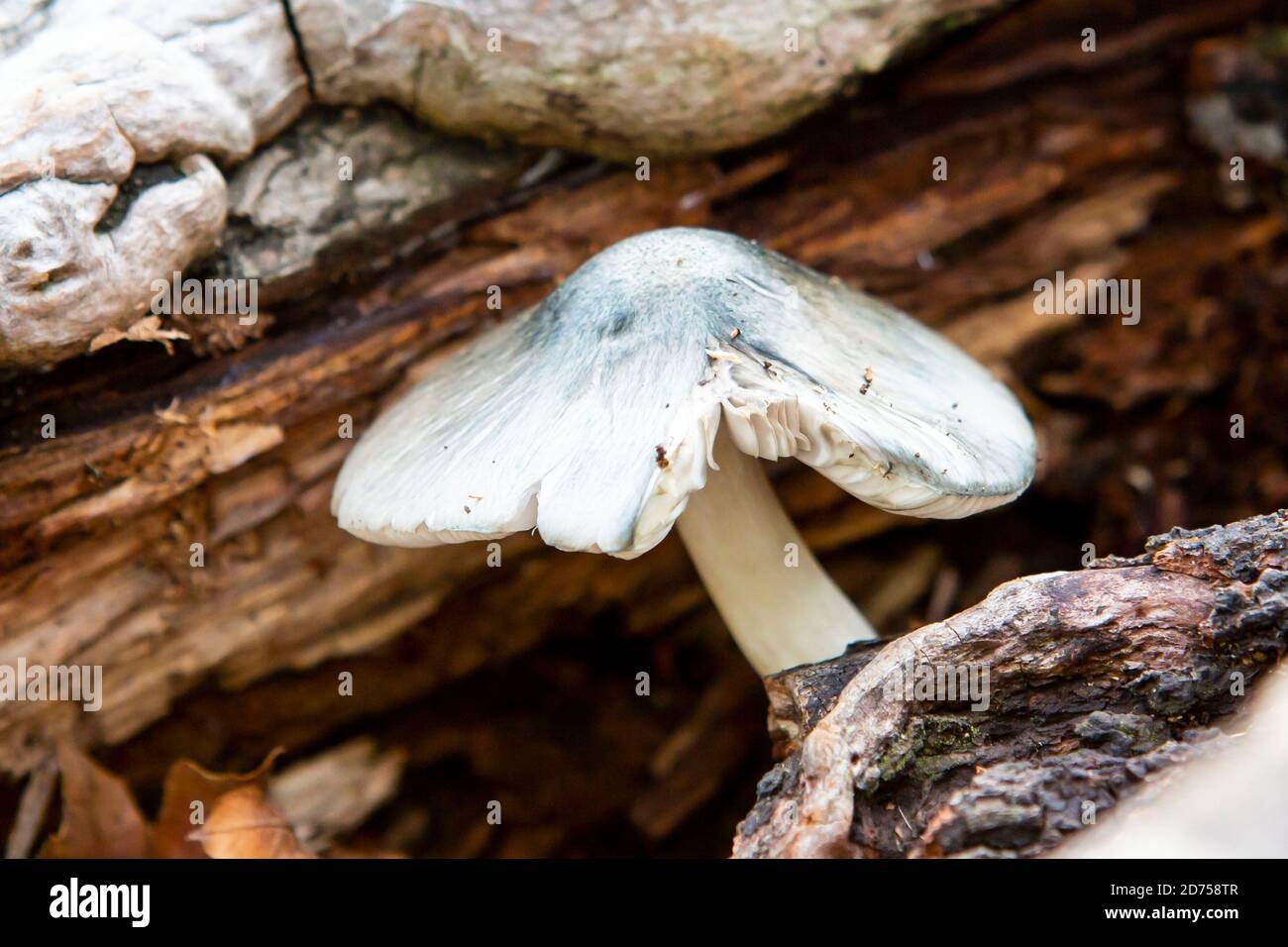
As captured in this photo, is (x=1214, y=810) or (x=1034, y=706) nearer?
(x=1214, y=810)

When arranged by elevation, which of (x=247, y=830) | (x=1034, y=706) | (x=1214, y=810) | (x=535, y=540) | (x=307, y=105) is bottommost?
(x=247, y=830)

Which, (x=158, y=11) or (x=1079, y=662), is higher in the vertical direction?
(x=158, y=11)

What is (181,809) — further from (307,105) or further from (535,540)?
(307,105)

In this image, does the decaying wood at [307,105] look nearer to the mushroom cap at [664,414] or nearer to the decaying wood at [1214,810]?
the mushroom cap at [664,414]

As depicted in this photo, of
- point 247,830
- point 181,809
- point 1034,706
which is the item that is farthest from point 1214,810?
point 181,809

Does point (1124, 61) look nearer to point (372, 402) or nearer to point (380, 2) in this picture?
point (380, 2)
